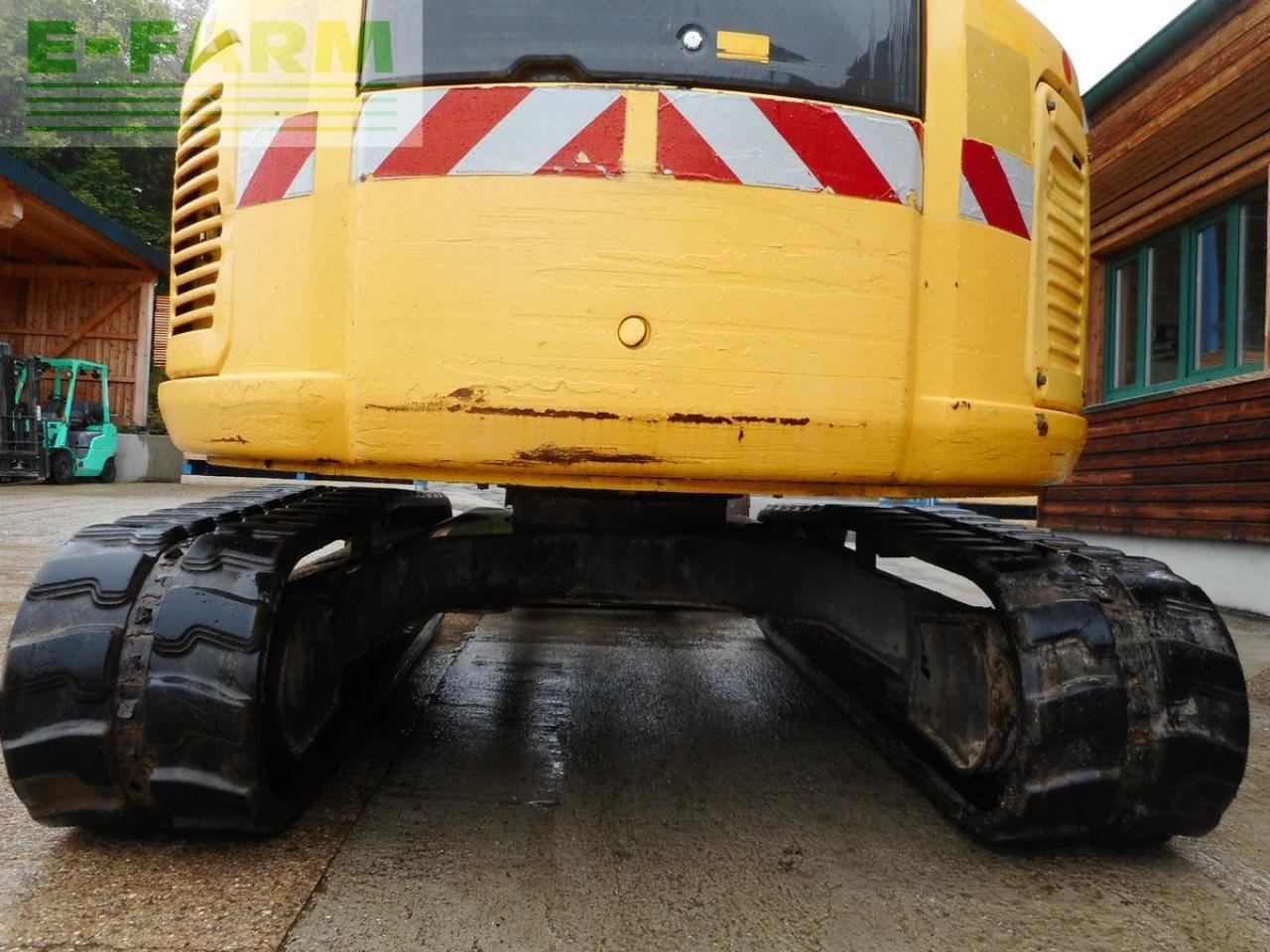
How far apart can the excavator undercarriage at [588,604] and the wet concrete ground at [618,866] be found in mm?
104

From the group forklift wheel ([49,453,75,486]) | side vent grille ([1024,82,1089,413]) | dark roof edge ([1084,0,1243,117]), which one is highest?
dark roof edge ([1084,0,1243,117])

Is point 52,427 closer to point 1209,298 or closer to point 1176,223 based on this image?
point 1176,223

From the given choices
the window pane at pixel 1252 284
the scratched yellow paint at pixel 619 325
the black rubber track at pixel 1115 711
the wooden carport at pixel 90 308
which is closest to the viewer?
the scratched yellow paint at pixel 619 325

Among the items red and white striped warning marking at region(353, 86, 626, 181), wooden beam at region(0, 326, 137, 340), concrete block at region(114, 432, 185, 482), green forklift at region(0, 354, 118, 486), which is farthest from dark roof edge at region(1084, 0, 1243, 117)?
wooden beam at region(0, 326, 137, 340)

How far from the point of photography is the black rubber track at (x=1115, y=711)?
1.98 metres

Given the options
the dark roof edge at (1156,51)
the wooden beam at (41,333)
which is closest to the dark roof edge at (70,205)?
the wooden beam at (41,333)

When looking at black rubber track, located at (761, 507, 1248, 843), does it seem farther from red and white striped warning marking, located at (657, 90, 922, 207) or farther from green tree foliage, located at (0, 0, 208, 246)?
green tree foliage, located at (0, 0, 208, 246)

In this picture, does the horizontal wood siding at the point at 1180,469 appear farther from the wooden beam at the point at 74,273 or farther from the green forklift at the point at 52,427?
the wooden beam at the point at 74,273

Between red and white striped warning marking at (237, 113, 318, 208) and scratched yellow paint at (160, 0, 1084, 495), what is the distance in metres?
0.04

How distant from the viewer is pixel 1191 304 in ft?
22.6

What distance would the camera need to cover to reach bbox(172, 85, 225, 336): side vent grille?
6.67 feet

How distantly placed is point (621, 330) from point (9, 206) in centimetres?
1704

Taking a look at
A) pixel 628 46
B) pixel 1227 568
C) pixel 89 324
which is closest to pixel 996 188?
pixel 628 46

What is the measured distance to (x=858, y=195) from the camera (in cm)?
180
